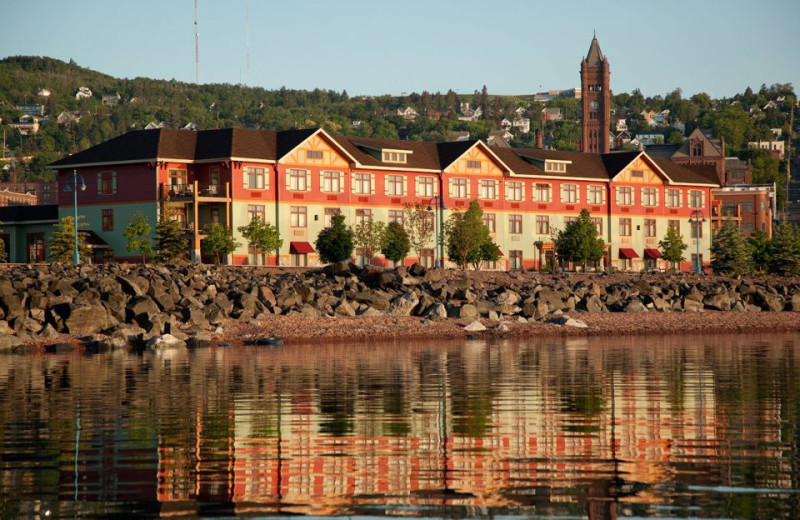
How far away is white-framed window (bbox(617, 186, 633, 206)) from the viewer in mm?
102688

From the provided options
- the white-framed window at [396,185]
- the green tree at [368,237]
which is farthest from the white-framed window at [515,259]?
the green tree at [368,237]

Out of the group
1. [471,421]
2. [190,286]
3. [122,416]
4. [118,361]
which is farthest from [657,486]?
[190,286]

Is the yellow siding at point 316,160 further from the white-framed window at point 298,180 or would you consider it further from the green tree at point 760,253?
the green tree at point 760,253

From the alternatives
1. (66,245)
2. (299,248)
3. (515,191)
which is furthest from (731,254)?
Answer: (66,245)

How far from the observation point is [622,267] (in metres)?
102

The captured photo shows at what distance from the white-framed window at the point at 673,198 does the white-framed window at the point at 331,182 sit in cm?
3128

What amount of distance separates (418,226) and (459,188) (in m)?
6.56

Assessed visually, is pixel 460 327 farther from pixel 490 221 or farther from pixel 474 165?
pixel 474 165

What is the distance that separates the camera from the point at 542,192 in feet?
323

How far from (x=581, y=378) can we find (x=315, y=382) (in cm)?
606

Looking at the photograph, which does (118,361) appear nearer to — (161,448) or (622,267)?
(161,448)

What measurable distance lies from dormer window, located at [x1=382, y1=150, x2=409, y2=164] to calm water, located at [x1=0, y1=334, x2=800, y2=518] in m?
56.8

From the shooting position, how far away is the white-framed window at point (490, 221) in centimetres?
9414

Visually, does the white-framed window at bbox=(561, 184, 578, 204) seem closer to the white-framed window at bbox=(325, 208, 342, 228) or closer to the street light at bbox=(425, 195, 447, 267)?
the street light at bbox=(425, 195, 447, 267)
